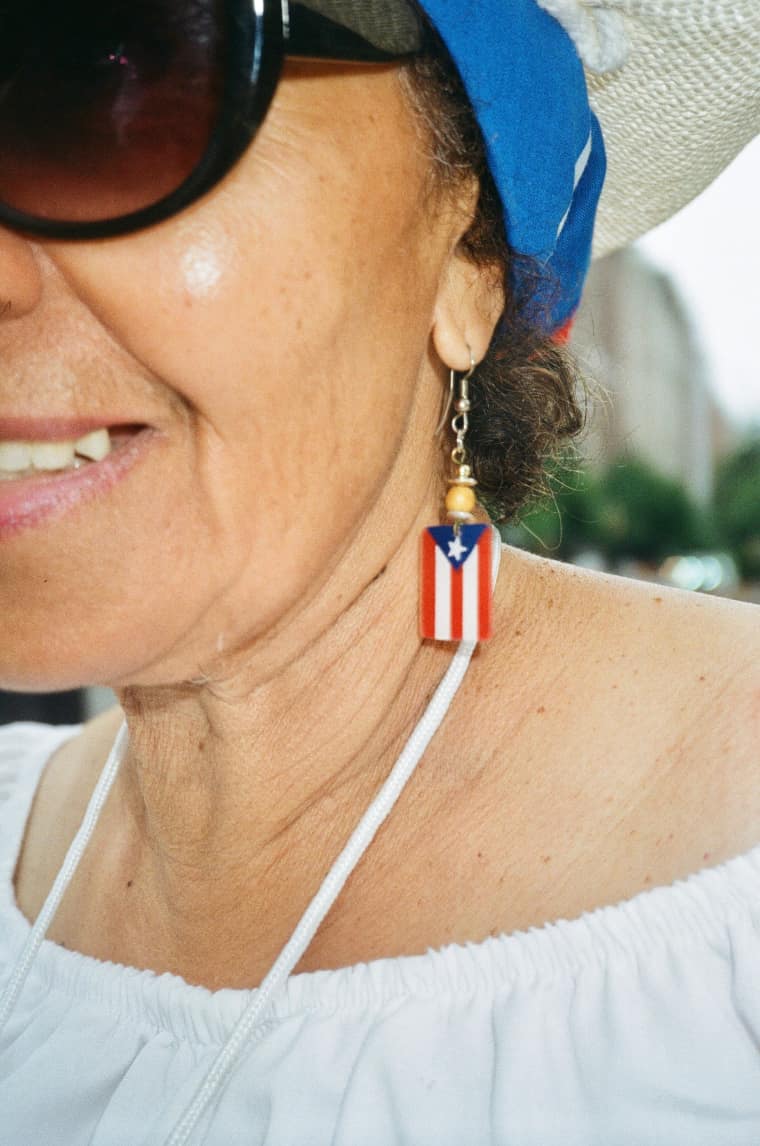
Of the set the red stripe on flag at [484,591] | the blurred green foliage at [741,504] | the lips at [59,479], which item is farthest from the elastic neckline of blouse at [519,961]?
the blurred green foliage at [741,504]

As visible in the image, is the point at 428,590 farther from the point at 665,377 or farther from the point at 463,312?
the point at 665,377

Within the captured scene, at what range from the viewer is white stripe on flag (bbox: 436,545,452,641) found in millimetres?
1468

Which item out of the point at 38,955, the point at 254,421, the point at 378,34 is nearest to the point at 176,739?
the point at 38,955

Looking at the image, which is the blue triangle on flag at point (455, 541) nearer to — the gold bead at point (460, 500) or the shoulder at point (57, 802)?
the gold bead at point (460, 500)

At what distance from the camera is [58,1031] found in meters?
1.59

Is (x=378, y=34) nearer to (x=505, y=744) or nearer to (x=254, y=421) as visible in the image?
(x=254, y=421)

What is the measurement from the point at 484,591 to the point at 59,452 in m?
0.55

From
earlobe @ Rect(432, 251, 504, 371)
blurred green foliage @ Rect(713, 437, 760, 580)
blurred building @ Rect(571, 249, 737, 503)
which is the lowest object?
blurred green foliage @ Rect(713, 437, 760, 580)

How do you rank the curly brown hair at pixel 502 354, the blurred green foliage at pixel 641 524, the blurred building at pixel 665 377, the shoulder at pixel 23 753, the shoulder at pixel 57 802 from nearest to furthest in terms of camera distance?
1. the curly brown hair at pixel 502 354
2. the shoulder at pixel 57 802
3. the shoulder at pixel 23 753
4. the blurred green foliage at pixel 641 524
5. the blurred building at pixel 665 377

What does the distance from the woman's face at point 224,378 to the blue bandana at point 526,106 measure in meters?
0.10

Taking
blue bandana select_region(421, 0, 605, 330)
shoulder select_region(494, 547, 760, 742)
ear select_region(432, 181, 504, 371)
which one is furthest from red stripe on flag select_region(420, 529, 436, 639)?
blue bandana select_region(421, 0, 605, 330)

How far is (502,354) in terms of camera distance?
1.67 metres

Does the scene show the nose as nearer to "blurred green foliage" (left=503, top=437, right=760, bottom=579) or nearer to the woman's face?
the woman's face

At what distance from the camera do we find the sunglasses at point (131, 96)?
109cm
